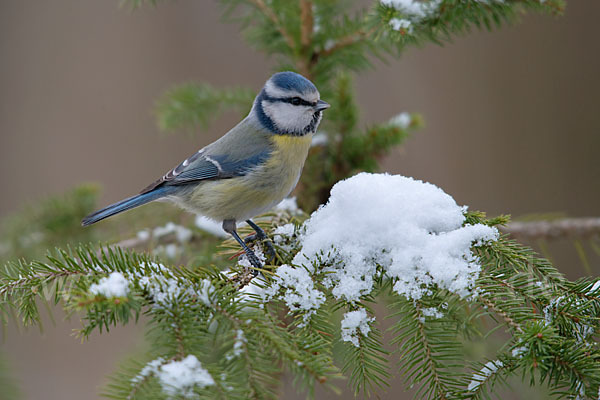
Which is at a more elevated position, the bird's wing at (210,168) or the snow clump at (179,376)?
the bird's wing at (210,168)

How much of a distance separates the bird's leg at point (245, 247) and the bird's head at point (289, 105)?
0.40 meters

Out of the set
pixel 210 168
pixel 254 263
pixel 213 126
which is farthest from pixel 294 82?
pixel 213 126

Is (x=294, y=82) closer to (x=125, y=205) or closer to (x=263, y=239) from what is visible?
(x=263, y=239)

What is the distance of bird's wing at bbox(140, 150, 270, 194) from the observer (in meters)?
1.77

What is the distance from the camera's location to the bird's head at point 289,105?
1.68m

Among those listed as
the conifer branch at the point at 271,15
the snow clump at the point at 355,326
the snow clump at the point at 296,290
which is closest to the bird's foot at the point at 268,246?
the snow clump at the point at 296,290

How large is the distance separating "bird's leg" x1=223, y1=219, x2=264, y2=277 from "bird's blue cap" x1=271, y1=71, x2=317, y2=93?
0.52m

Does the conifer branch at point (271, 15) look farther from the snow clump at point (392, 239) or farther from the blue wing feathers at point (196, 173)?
the snow clump at point (392, 239)

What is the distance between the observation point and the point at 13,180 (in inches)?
173

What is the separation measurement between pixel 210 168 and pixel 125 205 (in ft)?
1.09

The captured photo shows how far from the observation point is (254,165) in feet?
5.79

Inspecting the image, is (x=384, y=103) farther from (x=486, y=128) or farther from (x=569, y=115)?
(x=569, y=115)

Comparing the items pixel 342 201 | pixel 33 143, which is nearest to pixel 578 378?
pixel 342 201

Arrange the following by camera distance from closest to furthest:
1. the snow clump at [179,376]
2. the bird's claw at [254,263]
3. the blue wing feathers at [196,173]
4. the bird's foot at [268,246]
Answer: the snow clump at [179,376] < the bird's claw at [254,263] < the bird's foot at [268,246] < the blue wing feathers at [196,173]
